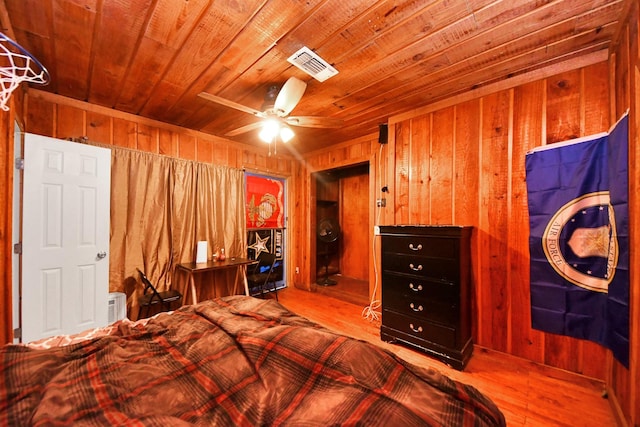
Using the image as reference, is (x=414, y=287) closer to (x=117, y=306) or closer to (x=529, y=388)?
(x=529, y=388)

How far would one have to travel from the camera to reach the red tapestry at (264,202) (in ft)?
13.5

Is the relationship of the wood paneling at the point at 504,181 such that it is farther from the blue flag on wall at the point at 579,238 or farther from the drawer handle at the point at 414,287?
the drawer handle at the point at 414,287

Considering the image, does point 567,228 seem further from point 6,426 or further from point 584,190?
point 6,426

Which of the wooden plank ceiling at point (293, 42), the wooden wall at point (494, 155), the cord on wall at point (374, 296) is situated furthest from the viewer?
the cord on wall at point (374, 296)

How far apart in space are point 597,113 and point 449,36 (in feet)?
4.34

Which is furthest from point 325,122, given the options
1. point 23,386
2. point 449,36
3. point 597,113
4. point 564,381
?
point 564,381

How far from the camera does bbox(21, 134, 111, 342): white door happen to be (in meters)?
2.08

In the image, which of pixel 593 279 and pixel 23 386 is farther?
pixel 593 279

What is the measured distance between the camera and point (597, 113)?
1.87 m

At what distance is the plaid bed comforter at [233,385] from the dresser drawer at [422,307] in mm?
1334

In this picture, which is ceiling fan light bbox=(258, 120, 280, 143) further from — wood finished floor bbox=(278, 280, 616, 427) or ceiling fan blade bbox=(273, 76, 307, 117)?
wood finished floor bbox=(278, 280, 616, 427)

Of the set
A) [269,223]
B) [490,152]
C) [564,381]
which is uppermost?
[490,152]

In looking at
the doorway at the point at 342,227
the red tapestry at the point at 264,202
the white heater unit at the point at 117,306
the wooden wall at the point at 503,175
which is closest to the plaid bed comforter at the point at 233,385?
the wooden wall at the point at 503,175

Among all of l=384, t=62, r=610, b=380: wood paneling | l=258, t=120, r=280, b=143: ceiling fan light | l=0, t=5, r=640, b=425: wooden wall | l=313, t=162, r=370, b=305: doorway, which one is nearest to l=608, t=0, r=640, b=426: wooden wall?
l=0, t=5, r=640, b=425: wooden wall
